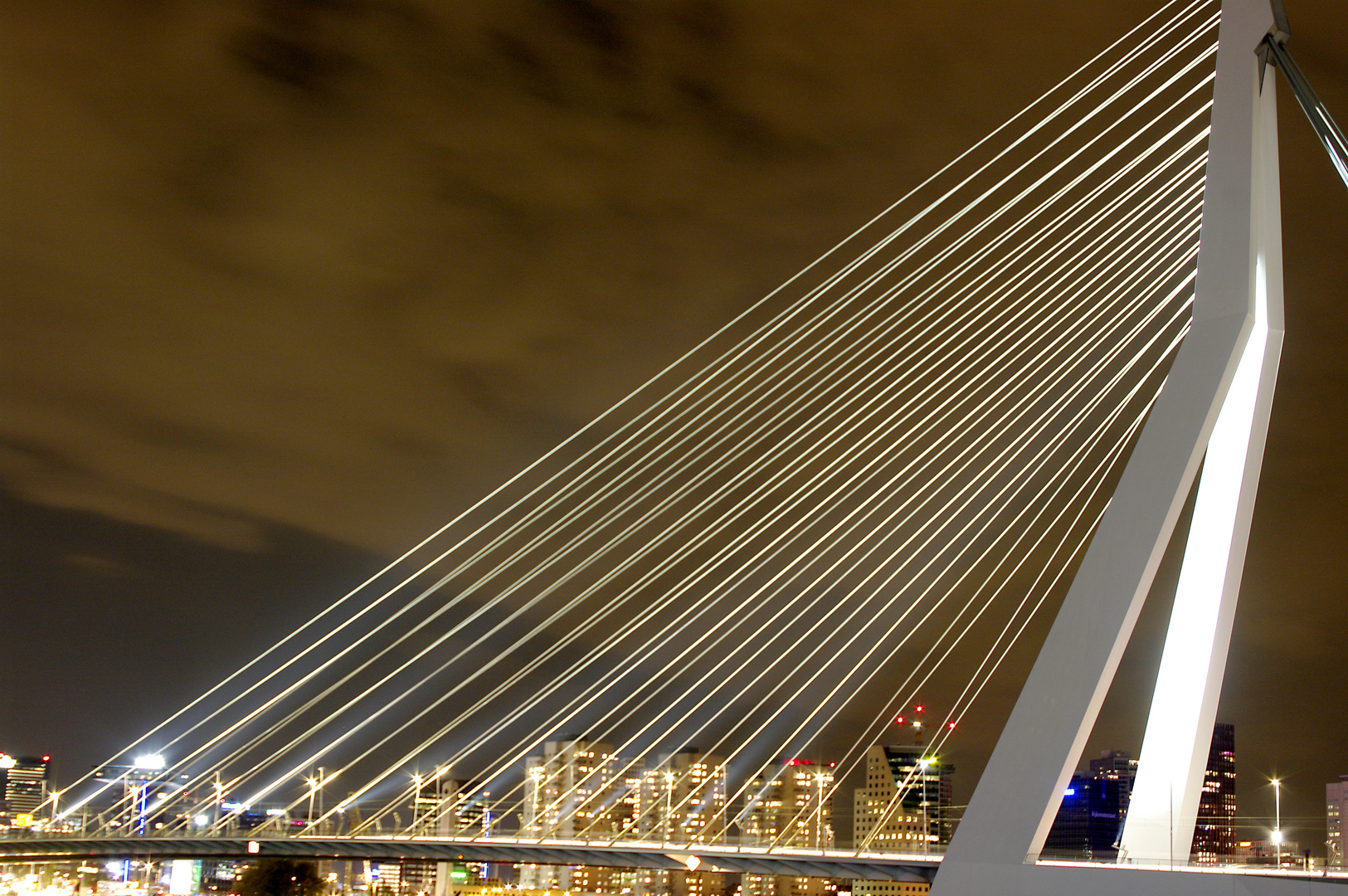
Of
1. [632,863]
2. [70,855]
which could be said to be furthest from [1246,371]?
[70,855]

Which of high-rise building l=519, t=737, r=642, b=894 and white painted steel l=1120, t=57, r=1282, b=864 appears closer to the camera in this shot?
white painted steel l=1120, t=57, r=1282, b=864

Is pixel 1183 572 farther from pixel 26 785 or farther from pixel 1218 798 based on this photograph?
pixel 26 785

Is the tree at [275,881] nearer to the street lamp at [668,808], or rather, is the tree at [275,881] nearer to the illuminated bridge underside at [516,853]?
the illuminated bridge underside at [516,853]

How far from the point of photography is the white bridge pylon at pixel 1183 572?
35.6 feet

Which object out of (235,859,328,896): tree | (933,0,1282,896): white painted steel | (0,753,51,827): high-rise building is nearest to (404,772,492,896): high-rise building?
(235,859,328,896): tree

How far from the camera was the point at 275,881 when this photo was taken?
165 feet

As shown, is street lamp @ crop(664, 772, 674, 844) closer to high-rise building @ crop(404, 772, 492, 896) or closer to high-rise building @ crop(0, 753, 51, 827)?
high-rise building @ crop(404, 772, 492, 896)

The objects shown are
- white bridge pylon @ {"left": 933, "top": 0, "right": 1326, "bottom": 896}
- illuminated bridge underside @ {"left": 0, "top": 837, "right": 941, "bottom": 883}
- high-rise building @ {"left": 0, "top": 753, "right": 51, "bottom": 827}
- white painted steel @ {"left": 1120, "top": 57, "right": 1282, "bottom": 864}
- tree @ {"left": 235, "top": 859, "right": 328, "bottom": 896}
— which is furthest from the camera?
high-rise building @ {"left": 0, "top": 753, "right": 51, "bottom": 827}

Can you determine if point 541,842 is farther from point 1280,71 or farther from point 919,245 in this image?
point 1280,71

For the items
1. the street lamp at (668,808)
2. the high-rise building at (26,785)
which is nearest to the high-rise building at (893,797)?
the street lamp at (668,808)

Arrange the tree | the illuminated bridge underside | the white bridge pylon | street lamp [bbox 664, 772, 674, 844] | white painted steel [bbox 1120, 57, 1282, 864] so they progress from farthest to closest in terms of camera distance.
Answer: the tree → street lamp [bbox 664, 772, 674, 844] → the illuminated bridge underside → white painted steel [bbox 1120, 57, 1282, 864] → the white bridge pylon

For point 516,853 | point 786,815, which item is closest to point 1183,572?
point 516,853

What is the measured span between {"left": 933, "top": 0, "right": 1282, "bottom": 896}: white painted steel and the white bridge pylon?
1 centimetres

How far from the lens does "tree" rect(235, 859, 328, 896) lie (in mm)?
49938
